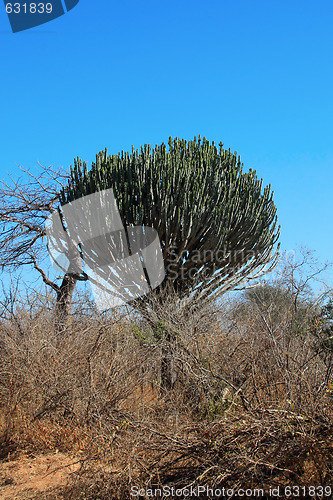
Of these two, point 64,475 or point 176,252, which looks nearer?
point 64,475

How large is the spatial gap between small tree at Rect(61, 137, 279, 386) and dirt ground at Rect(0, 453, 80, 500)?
3743 mm

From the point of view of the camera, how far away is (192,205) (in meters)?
9.61

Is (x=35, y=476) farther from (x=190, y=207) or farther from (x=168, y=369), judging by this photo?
(x=190, y=207)

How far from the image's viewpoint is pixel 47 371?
6.23 meters

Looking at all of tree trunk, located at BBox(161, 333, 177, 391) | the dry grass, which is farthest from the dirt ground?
tree trunk, located at BBox(161, 333, 177, 391)

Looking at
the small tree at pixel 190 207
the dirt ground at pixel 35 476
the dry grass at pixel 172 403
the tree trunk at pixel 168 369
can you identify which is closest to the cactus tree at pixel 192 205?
the small tree at pixel 190 207

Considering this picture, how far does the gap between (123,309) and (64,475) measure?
12.8 feet

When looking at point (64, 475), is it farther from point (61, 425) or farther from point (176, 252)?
point (176, 252)

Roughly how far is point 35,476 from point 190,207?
6.00 m

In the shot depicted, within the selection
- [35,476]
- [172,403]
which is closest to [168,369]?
[172,403]

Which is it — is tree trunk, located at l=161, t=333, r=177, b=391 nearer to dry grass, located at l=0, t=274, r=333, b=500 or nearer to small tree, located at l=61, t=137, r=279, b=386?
dry grass, located at l=0, t=274, r=333, b=500

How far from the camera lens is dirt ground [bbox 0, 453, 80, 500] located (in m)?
4.71

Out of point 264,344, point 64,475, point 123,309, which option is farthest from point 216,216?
point 64,475

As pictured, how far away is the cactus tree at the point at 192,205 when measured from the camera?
9633 mm
